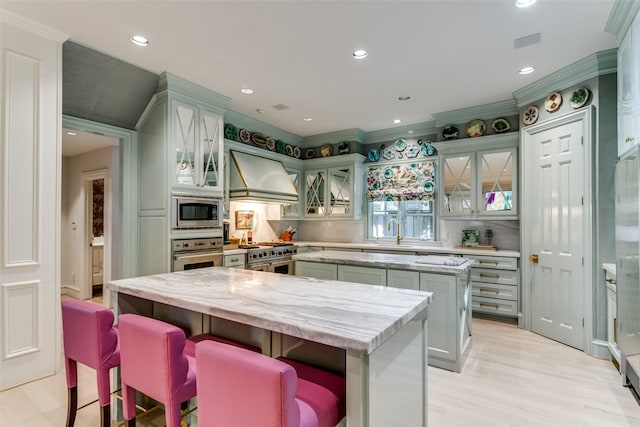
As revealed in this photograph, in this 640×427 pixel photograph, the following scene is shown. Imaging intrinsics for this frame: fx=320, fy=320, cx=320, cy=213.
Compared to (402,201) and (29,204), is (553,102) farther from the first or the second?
(29,204)

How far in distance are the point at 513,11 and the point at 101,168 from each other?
5.65 m

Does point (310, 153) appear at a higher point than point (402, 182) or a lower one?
higher

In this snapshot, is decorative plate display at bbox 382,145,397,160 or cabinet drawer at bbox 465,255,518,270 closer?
cabinet drawer at bbox 465,255,518,270

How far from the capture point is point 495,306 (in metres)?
4.12

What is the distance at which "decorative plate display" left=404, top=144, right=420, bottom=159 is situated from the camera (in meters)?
5.31

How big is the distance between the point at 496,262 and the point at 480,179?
1.17m

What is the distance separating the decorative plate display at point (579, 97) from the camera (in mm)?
3215

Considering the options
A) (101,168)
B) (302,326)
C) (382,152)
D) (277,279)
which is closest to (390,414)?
(302,326)

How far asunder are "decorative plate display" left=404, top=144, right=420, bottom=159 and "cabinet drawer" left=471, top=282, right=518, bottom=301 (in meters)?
2.25

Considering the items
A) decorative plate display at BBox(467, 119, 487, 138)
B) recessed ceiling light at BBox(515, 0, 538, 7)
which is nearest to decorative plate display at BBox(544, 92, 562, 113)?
decorative plate display at BBox(467, 119, 487, 138)

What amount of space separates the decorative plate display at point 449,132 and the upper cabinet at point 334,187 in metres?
1.45

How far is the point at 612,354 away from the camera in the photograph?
2920 mm

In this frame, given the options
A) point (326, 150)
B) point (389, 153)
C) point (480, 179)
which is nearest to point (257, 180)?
point (326, 150)

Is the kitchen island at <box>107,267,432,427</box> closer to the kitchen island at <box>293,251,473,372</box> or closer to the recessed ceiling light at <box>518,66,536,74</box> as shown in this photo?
the kitchen island at <box>293,251,473,372</box>
